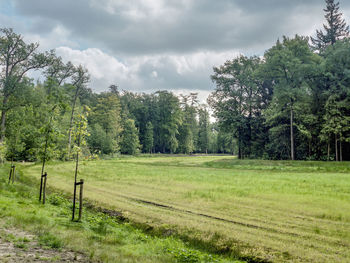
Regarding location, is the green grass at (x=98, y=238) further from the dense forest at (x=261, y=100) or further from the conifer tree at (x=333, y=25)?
the conifer tree at (x=333, y=25)

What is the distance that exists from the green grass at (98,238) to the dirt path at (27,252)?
5cm

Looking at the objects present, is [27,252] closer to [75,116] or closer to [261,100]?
[75,116]

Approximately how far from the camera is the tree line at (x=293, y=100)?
113 feet

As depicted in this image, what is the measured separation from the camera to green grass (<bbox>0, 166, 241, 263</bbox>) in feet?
20.4

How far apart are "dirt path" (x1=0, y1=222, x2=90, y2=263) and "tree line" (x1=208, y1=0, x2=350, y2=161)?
34.0 metres

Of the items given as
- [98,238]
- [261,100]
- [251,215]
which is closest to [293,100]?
[261,100]

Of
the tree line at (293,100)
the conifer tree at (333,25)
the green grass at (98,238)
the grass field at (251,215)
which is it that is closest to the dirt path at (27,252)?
the green grass at (98,238)

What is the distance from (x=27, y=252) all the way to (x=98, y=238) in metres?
1.98

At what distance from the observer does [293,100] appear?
3844cm

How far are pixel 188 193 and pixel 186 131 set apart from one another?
78.4m

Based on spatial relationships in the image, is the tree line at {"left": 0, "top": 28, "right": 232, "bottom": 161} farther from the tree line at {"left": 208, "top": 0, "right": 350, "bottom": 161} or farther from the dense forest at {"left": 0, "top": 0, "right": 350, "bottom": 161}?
the tree line at {"left": 208, "top": 0, "right": 350, "bottom": 161}

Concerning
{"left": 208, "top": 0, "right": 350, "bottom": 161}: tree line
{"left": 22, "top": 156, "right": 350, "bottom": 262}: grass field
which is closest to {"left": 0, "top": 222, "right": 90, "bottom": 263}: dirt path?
{"left": 22, "top": 156, "right": 350, "bottom": 262}: grass field

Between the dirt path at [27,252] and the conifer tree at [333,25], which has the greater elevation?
the conifer tree at [333,25]

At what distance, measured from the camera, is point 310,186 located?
17.0 metres
